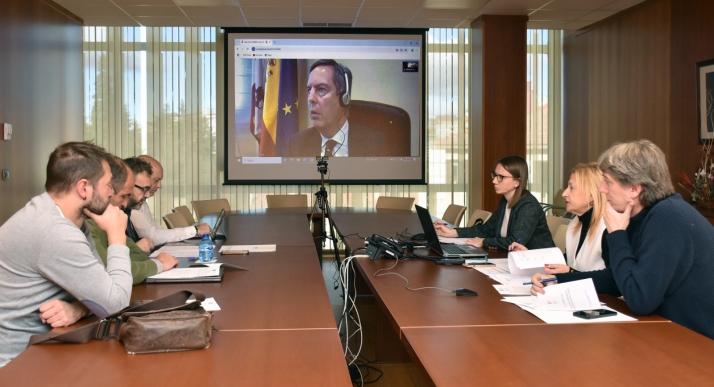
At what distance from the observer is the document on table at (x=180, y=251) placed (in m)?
3.25

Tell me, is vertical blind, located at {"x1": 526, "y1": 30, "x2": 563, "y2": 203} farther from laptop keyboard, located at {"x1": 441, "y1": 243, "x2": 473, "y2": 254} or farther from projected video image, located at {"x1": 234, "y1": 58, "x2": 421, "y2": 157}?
laptop keyboard, located at {"x1": 441, "y1": 243, "x2": 473, "y2": 254}

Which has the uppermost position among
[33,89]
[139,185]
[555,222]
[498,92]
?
[498,92]

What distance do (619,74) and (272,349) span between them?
6.57 m

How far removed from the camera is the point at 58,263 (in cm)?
188

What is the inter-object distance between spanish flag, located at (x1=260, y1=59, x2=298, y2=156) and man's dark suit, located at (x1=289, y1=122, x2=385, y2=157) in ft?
0.39

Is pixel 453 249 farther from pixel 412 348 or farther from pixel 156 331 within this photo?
pixel 156 331

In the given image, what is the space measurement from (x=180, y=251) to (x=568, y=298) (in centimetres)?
213

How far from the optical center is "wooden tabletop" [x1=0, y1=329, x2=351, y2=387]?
1461mm

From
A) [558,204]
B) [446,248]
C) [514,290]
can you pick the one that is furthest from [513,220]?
[558,204]

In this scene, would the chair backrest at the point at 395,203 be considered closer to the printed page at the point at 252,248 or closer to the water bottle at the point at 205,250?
the printed page at the point at 252,248

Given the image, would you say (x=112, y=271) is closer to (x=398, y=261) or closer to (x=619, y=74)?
(x=398, y=261)

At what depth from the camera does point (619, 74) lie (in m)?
7.13

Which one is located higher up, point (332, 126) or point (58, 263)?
point (332, 126)

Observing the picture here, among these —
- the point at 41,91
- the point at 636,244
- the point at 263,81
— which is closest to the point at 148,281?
the point at 636,244
